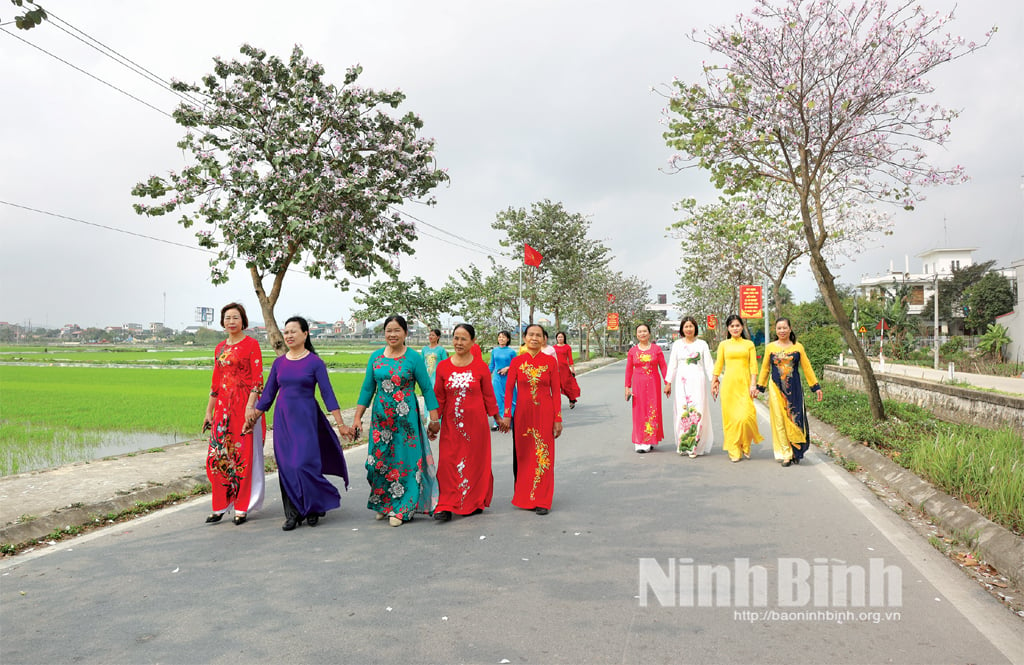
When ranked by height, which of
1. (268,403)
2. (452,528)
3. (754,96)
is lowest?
(452,528)

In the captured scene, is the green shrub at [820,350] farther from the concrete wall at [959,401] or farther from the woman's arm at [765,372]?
the woman's arm at [765,372]

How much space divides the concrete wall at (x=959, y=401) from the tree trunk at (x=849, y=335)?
43.9 inches

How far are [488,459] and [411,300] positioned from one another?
69.2 feet

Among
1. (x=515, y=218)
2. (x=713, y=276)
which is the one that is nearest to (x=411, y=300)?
(x=515, y=218)

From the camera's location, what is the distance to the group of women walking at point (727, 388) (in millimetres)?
8016

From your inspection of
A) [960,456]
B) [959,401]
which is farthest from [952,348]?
[960,456]

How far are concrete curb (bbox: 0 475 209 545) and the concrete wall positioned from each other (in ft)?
30.4

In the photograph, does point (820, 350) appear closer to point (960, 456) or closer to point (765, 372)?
point (765, 372)

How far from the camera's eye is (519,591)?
12.5 ft

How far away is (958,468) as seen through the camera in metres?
5.92

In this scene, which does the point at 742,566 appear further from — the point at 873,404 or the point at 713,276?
the point at 713,276

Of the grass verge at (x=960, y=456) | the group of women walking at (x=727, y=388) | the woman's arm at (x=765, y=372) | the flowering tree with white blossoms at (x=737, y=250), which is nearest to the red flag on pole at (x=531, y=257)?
the flowering tree with white blossoms at (x=737, y=250)

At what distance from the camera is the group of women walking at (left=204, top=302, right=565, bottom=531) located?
554cm

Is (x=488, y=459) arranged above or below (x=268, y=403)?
below
